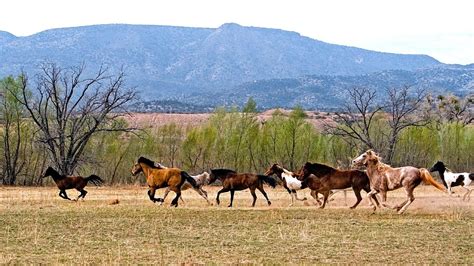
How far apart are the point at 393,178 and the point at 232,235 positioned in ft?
28.5

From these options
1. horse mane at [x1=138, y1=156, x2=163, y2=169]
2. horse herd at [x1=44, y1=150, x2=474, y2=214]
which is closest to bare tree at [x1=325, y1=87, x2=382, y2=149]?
horse herd at [x1=44, y1=150, x2=474, y2=214]

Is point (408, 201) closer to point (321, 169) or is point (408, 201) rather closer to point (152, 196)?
point (321, 169)

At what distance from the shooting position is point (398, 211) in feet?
80.1

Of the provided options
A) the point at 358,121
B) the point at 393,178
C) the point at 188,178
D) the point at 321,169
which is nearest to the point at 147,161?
the point at 188,178

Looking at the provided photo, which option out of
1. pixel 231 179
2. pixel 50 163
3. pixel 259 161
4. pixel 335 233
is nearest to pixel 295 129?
pixel 259 161

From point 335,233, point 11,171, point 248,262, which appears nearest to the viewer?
point 248,262

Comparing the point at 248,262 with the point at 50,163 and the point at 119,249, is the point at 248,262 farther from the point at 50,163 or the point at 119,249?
the point at 50,163

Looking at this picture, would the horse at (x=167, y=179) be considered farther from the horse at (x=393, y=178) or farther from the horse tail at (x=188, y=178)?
the horse at (x=393, y=178)

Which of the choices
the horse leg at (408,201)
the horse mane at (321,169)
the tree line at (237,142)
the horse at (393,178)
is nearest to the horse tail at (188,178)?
the horse mane at (321,169)

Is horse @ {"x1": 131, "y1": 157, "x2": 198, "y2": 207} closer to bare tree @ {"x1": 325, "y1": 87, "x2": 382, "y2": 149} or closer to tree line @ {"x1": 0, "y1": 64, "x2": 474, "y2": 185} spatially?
tree line @ {"x1": 0, "y1": 64, "x2": 474, "y2": 185}

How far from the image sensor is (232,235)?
59.2ft

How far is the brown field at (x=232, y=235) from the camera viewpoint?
1456 centimetres

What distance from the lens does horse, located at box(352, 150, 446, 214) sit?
24.6 meters

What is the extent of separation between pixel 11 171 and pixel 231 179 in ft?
102
